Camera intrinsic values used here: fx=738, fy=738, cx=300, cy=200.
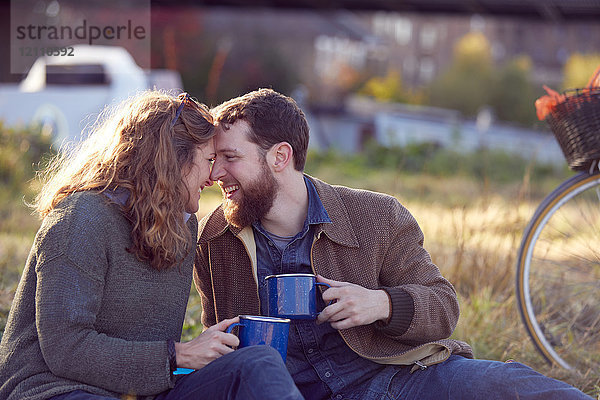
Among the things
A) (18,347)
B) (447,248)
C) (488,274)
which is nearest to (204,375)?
(18,347)

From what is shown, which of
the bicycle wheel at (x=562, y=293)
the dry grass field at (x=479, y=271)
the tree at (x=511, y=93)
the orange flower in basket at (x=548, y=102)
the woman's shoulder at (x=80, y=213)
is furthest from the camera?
the tree at (x=511, y=93)

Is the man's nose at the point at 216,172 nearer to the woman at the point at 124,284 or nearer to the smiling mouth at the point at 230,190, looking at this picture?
the smiling mouth at the point at 230,190

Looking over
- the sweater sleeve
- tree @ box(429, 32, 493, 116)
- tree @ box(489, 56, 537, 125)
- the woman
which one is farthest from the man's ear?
tree @ box(489, 56, 537, 125)

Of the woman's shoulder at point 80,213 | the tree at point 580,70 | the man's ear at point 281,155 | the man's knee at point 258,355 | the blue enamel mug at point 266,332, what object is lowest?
the man's knee at point 258,355

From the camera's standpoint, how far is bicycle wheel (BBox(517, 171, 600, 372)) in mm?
3709

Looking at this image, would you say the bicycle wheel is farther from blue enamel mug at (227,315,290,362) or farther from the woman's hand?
the woman's hand

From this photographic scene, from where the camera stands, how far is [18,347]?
2.38 meters

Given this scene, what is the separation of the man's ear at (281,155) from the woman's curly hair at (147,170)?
0.40m

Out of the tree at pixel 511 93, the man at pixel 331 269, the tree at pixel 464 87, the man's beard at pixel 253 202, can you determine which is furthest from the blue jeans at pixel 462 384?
the tree at pixel 511 93

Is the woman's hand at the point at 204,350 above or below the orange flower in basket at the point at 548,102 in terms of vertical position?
below

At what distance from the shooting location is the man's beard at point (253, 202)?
2.97 m

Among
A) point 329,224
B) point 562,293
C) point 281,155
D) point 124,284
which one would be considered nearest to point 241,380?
point 124,284

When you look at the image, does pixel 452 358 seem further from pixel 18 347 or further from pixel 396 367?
pixel 18 347

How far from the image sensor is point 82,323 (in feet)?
7.59
